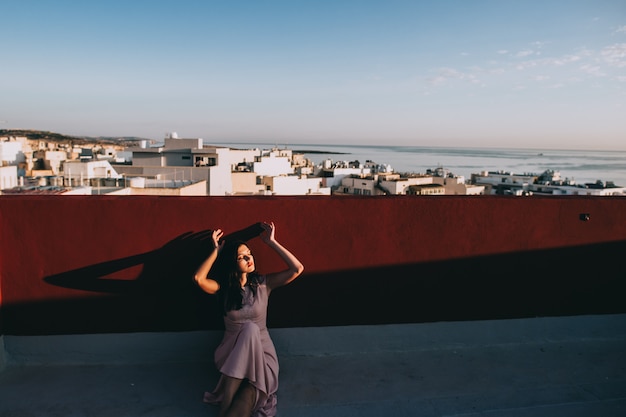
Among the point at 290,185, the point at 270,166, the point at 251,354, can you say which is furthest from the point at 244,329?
the point at 270,166

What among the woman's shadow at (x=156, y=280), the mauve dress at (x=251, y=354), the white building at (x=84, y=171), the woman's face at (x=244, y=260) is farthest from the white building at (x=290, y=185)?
the mauve dress at (x=251, y=354)

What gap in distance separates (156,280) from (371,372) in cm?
193

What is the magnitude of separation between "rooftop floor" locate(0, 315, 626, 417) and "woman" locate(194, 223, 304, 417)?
0.80 ft

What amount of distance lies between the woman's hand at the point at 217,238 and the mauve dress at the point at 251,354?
1.46ft

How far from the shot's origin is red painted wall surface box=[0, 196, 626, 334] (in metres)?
4.01

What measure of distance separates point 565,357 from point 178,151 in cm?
3951

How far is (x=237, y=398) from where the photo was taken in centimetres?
327

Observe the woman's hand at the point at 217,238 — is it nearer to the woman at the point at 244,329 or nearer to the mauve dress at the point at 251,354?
the woman at the point at 244,329

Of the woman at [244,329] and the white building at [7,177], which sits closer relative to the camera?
the woman at [244,329]

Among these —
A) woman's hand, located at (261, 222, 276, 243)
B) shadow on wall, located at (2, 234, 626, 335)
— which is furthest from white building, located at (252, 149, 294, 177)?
woman's hand, located at (261, 222, 276, 243)

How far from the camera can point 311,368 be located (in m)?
4.09

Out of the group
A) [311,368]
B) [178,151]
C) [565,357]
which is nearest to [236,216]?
[311,368]

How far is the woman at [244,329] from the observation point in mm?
3320

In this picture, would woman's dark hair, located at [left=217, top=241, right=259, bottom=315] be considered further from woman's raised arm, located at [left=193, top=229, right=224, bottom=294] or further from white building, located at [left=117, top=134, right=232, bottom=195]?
white building, located at [left=117, top=134, right=232, bottom=195]
